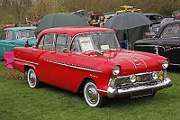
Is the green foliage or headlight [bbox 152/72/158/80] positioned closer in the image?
headlight [bbox 152/72/158/80]

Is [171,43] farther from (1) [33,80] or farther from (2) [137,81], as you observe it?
(1) [33,80]

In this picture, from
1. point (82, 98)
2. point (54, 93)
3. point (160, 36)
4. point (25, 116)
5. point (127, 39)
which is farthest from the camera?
point (127, 39)

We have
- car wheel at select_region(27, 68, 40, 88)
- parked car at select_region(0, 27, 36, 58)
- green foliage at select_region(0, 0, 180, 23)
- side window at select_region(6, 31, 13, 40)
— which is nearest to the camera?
car wheel at select_region(27, 68, 40, 88)

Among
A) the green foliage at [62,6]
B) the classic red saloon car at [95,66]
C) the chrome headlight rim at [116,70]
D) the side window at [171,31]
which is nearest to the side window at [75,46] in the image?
the classic red saloon car at [95,66]

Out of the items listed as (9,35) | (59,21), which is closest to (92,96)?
(59,21)

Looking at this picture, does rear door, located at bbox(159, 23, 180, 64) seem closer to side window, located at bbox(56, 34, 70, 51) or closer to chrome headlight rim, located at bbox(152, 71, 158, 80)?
chrome headlight rim, located at bbox(152, 71, 158, 80)

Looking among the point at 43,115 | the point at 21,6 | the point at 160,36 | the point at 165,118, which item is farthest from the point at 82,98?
the point at 21,6

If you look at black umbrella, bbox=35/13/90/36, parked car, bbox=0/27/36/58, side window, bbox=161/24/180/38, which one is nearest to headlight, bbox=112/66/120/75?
side window, bbox=161/24/180/38

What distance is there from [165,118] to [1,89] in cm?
464

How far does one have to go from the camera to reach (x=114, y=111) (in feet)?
20.0

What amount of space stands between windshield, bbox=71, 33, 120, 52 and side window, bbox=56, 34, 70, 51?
23 cm

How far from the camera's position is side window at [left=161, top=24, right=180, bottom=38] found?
9500 mm

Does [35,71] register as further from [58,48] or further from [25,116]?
[25,116]

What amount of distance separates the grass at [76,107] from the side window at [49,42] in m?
1.09
